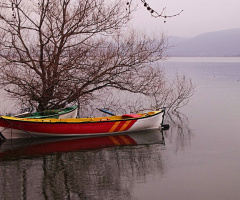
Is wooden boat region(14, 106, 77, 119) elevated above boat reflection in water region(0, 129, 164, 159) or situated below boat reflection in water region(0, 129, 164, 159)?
above

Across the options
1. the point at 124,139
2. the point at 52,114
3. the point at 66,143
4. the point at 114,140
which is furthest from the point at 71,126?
the point at 124,139

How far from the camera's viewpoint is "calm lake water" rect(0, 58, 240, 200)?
33.1ft

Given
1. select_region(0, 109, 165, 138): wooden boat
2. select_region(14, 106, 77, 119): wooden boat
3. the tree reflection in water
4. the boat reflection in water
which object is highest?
select_region(14, 106, 77, 119): wooden boat

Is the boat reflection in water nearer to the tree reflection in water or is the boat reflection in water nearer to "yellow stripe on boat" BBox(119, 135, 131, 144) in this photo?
"yellow stripe on boat" BBox(119, 135, 131, 144)

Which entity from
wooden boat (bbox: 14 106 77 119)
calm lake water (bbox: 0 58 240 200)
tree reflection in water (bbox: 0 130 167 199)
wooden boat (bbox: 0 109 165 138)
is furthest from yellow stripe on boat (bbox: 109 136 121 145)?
wooden boat (bbox: 14 106 77 119)

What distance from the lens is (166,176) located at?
1140 centimetres

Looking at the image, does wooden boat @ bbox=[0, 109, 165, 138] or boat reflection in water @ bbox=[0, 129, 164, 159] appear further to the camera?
wooden boat @ bbox=[0, 109, 165, 138]

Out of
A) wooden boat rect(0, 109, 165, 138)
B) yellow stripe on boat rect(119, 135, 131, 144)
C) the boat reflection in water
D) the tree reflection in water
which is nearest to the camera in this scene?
the tree reflection in water

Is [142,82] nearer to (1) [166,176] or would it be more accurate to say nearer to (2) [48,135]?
(2) [48,135]

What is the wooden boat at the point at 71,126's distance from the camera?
615 inches

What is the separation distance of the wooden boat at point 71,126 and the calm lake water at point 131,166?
389 millimetres

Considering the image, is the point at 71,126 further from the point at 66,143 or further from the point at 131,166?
the point at 131,166

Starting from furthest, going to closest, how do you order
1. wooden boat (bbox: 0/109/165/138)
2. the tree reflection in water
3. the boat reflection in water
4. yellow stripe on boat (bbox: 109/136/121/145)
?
yellow stripe on boat (bbox: 109/136/121/145) < wooden boat (bbox: 0/109/165/138) < the boat reflection in water < the tree reflection in water

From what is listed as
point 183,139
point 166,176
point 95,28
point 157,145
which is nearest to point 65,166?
point 166,176
